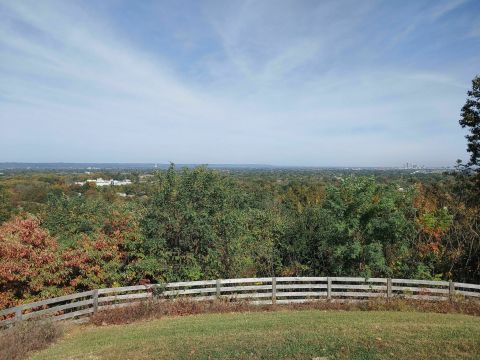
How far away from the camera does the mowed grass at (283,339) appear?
8.75 m

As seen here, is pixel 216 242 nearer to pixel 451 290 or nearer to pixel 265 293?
pixel 265 293

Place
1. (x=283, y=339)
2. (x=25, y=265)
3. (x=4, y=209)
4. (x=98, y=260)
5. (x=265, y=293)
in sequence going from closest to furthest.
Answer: (x=283, y=339) → (x=25, y=265) → (x=265, y=293) → (x=98, y=260) → (x=4, y=209)

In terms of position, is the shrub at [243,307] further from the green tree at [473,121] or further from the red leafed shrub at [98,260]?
the green tree at [473,121]

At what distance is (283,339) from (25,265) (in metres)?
10.0

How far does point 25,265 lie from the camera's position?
549 inches

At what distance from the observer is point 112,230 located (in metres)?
17.7

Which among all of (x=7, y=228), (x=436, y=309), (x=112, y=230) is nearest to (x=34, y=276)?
(x=7, y=228)

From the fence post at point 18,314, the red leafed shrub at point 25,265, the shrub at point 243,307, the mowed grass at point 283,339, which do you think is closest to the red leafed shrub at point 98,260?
the red leafed shrub at point 25,265

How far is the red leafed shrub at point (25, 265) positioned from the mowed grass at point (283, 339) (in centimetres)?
292

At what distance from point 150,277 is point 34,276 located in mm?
4794

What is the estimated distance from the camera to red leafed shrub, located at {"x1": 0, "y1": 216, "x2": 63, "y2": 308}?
13.7 meters

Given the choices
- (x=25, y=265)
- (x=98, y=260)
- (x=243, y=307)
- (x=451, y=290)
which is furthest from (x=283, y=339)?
(x=25, y=265)

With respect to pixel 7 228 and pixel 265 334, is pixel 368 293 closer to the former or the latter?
pixel 265 334

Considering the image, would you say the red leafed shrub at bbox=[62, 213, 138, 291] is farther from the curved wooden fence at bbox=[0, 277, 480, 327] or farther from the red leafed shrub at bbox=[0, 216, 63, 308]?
the curved wooden fence at bbox=[0, 277, 480, 327]
